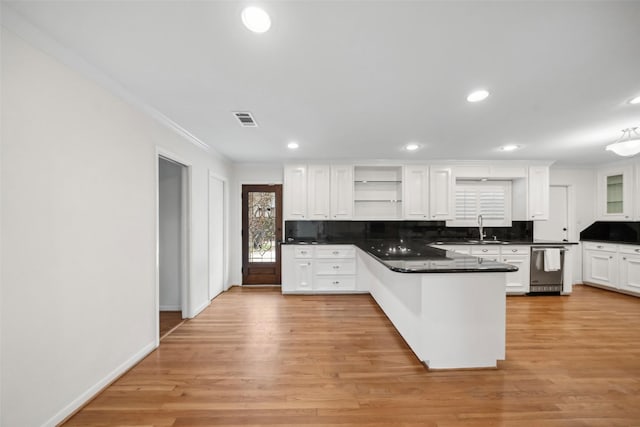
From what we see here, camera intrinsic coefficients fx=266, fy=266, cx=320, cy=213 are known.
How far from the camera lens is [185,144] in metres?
3.39

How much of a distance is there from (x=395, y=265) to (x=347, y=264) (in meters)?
2.41

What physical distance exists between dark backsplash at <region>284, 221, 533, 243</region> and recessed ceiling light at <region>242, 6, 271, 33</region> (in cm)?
394

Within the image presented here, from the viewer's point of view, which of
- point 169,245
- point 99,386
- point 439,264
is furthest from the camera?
point 169,245

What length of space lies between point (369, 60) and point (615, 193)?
6.43 meters

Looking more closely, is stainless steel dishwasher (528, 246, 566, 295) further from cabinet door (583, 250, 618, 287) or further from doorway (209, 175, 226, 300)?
doorway (209, 175, 226, 300)

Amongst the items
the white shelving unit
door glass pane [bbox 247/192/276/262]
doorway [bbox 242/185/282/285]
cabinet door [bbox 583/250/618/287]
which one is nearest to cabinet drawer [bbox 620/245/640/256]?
cabinet door [bbox 583/250/618/287]

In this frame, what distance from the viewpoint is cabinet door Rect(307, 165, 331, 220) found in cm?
499

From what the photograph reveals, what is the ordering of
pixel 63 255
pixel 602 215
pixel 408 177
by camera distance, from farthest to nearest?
pixel 602 215 < pixel 408 177 < pixel 63 255

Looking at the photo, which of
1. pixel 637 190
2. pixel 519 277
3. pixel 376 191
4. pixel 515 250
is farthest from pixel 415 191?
pixel 637 190

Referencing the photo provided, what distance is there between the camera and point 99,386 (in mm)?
2029

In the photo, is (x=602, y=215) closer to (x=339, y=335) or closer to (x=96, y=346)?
(x=339, y=335)

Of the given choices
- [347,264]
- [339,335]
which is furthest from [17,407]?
[347,264]

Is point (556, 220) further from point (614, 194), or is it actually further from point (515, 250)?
point (515, 250)

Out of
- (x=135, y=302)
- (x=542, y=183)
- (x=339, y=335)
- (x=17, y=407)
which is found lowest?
(x=339, y=335)
